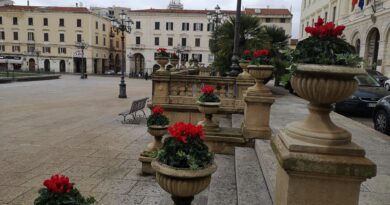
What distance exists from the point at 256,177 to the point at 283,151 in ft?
7.25

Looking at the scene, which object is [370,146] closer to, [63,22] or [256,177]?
[256,177]

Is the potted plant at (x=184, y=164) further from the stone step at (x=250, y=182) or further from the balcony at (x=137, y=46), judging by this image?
the balcony at (x=137, y=46)

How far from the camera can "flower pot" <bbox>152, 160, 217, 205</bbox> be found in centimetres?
303

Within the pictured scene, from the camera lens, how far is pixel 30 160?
700 cm

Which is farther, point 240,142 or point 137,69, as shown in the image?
point 137,69

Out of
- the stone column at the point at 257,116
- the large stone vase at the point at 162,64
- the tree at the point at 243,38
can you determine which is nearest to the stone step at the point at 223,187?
the stone column at the point at 257,116

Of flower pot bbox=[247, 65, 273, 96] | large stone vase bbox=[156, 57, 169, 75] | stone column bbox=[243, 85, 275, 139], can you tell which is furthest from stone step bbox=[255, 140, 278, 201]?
large stone vase bbox=[156, 57, 169, 75]

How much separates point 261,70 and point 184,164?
3.60 metres

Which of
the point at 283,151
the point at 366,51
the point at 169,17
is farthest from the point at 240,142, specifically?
the point at 169,17

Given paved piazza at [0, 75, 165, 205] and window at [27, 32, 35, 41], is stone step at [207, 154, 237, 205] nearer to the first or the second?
paved piazza at [0, 75, 165, 205]

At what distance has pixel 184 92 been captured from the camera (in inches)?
409

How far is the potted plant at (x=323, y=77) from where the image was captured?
238 cm

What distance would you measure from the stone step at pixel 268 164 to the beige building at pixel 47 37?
208ft

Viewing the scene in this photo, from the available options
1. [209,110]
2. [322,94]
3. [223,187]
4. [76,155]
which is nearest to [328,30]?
[322,94]
